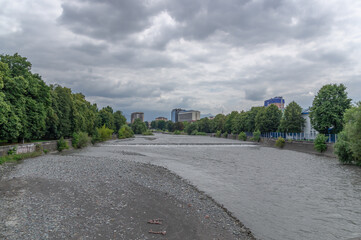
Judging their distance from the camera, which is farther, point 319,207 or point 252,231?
point 319,207

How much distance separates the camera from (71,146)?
5769 centimetres

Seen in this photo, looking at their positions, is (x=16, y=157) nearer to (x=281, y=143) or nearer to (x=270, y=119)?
(x=281, y=143)

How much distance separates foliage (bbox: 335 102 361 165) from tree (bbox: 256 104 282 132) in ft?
184

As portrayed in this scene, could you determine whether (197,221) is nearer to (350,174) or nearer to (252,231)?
(252,231)

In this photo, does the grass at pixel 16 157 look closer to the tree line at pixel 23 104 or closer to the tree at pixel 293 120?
the tree line at pixel 23 104

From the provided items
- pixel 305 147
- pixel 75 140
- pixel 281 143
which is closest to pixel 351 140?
pixel 305 147

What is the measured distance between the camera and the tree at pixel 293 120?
254 ft

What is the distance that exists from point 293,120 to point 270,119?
1558cm

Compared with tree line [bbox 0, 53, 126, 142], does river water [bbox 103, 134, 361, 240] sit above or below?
below

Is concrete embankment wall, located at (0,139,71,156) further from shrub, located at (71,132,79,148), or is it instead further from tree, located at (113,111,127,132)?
tree, located at (113,111,127,132)

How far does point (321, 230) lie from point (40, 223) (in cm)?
1288

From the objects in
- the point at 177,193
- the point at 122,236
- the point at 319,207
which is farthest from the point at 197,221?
the point at 319,207

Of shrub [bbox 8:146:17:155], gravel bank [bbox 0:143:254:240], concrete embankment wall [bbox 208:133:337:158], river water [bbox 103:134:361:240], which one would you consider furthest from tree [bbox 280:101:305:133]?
shrub [bbox 8:146:17:155]

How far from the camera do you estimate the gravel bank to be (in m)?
9.84
